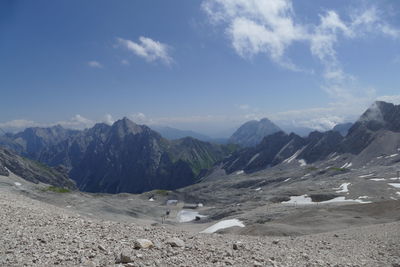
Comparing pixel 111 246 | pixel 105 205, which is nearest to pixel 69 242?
pixel 111 246

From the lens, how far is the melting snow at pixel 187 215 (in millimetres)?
132500

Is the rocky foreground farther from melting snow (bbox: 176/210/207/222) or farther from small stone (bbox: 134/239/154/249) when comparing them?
melting snow (bbox: 176/210/207/222)

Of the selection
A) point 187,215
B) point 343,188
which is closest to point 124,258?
point 187,215

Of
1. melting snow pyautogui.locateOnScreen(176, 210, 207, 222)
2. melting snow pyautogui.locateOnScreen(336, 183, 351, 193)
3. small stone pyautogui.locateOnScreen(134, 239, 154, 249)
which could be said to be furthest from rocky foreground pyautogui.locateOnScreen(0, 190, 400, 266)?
melting snow pyautogui.locateOnScreen(176, 210, 207, 222)

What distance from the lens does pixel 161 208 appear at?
147 meters

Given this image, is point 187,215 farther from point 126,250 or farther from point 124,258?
point 124,258

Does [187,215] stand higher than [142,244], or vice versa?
[142,244]

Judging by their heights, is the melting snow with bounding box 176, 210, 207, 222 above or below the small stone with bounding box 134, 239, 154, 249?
below

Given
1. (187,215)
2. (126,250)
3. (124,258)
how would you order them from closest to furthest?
(124,258) < (126,250) < (187,215)

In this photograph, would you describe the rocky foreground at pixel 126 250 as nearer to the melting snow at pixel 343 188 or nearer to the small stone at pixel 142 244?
the small stone at pixel 142 244

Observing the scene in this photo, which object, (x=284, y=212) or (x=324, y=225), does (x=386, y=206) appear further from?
(x=284, y=212)

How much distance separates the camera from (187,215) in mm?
141000

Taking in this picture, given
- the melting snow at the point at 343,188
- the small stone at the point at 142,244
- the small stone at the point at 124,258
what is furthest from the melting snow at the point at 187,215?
the small stone at the point at 124,258

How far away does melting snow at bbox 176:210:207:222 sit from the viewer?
132 metres
